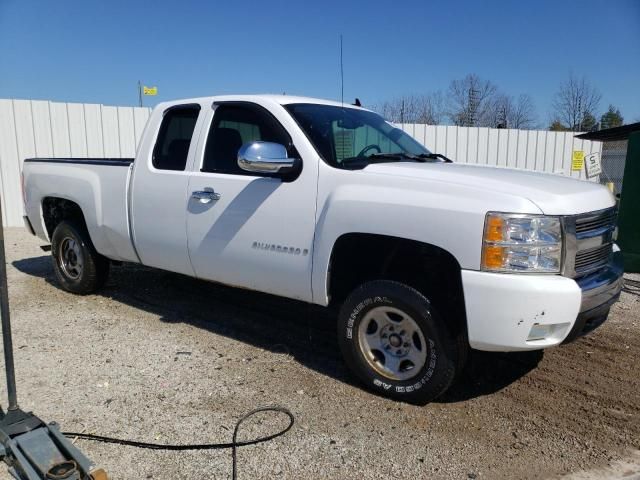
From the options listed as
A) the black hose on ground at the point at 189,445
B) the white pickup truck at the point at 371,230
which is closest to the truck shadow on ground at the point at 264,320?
the white pickup truck at the point at 371,230

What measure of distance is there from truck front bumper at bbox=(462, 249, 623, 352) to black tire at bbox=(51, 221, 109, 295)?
14.0ft

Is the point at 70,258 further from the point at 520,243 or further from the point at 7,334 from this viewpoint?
the point at 520,243

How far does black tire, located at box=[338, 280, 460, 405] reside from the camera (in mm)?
3273

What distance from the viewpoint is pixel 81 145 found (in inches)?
446

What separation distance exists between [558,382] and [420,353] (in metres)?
1.22

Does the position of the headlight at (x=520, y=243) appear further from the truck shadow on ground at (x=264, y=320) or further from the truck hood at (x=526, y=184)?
the truck shadow on ground at (x=264, y=320)

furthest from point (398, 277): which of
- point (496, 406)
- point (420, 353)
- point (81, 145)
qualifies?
point (81, 145)

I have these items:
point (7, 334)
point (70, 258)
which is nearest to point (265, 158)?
point (7, 334)

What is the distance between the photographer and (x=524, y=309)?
2932mm

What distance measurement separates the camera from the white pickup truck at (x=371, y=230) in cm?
299

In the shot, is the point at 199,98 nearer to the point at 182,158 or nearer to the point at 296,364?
the point at 182,158

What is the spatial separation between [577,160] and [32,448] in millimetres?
14739

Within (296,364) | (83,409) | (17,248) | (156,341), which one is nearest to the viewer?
(83,409)

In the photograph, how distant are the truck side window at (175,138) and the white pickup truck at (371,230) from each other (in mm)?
14
